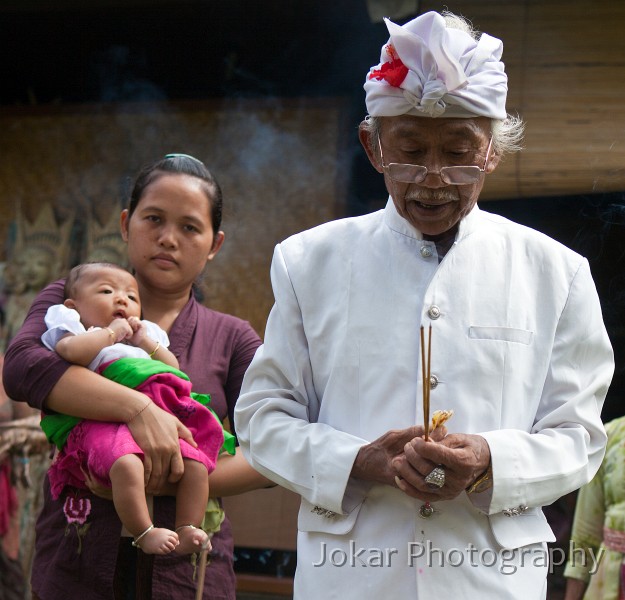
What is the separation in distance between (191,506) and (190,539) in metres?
0.10

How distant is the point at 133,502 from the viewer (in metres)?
2.80

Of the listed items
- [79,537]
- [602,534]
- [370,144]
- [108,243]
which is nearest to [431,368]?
[370,144]

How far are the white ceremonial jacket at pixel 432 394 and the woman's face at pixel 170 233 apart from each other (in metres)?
0.67

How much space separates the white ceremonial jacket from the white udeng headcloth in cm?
28

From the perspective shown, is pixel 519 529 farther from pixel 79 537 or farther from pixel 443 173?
pixel 79 537

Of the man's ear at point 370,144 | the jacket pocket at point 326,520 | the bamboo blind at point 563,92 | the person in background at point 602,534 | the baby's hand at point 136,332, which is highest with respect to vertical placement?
the bamboo blind at point 563,92

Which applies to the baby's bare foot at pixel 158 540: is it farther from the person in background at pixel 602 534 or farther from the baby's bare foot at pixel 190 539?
the person in background at pixel 602 534

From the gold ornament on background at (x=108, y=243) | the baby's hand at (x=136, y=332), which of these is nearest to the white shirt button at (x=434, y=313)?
the baby's hand at (x=136, y=332)

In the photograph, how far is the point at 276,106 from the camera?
17.3 feet

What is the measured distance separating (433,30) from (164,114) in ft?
10.2

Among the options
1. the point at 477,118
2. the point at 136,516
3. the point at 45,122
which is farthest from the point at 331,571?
the point at 45,122

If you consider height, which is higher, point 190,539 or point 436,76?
point 436,76

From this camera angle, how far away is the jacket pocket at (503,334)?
2469 mm

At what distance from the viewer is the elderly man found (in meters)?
2.38
